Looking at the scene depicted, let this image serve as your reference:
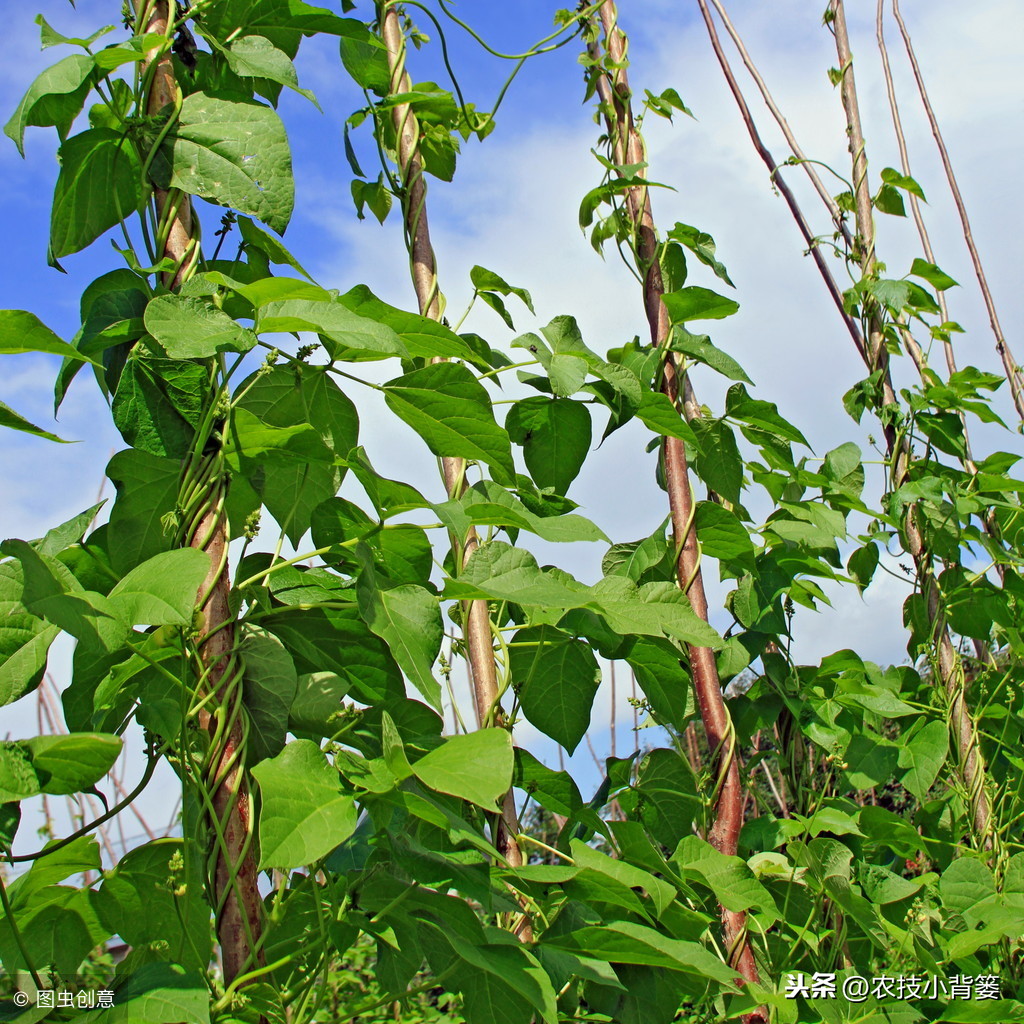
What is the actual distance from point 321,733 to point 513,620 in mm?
449

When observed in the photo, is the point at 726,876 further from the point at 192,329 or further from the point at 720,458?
the point at 192,329

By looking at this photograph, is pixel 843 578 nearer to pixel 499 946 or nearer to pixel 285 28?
pixel 499 946

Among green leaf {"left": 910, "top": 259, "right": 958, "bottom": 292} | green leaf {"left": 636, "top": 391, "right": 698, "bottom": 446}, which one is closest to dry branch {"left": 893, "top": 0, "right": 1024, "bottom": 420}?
green leaf {"left": 910, "top": 259, "right": 958, "bottom": 292}

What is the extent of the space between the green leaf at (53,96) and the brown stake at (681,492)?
0.85m

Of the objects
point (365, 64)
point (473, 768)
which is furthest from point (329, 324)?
point (365, 64)

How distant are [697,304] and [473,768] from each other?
0.91 meters

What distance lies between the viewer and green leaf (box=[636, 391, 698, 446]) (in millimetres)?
1242

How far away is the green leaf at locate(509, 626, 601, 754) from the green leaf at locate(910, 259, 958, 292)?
4.73 ft

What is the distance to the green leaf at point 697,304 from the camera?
1.34 metres

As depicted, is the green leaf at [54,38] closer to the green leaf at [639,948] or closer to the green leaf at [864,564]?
the green leaf at [639,948]

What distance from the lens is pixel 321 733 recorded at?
84cm

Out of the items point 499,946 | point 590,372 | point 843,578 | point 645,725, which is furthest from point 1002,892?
point 499,946
